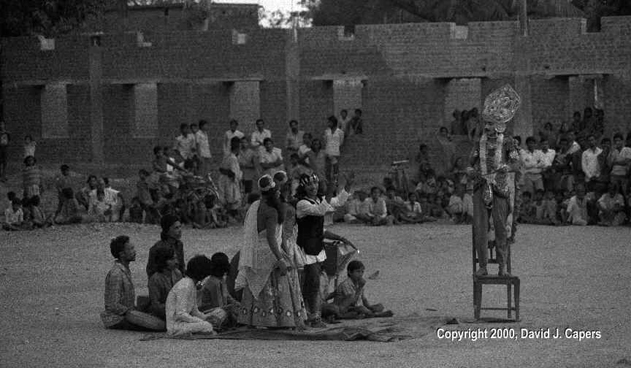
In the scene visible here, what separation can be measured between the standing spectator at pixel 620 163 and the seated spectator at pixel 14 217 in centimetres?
991

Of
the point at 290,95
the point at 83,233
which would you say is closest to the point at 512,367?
the point at 83,233

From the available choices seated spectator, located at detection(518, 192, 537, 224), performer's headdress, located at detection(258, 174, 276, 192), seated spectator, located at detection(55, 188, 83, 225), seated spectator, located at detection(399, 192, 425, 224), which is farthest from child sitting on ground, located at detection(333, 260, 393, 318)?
seated spectator, located at detection(55, 188, 83, 225)

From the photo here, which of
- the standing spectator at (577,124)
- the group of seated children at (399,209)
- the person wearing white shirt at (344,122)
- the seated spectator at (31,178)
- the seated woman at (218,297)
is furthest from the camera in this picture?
the person wearing white shirt at (344,122)

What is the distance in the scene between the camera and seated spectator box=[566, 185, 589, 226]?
23.5m

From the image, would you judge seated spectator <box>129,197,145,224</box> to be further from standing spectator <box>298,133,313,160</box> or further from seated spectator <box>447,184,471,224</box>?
seated spectator <box>447,184,471,224</box>

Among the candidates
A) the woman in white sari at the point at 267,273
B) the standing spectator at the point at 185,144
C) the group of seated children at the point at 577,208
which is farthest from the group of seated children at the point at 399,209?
the woman in white sari at the point at 267,273

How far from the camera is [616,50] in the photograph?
1123 inches

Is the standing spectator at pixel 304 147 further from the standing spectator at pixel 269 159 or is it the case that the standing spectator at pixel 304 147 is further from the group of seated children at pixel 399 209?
the group of seated children at pixel 399 209

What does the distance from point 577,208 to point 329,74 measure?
Result: 8.65m

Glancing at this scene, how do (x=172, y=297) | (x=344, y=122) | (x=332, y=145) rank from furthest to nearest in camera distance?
(x=344, y=122), (x=332, y=145), (x=172, y=297)

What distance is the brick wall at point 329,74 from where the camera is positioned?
29.2 m

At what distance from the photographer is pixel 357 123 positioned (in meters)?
30.3

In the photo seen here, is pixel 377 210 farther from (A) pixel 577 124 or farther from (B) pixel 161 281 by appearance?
(B) pixel 161 281

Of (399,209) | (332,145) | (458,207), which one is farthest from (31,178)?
(458,207)
